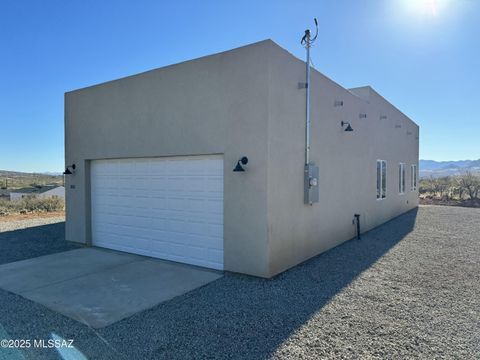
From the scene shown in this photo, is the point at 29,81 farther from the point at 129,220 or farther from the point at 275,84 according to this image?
the point at 275,84

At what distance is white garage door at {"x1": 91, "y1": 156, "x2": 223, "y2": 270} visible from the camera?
607cm

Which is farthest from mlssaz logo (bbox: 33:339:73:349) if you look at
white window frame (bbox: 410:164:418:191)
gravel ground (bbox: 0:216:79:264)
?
white window frame (bbox: 410:164:418:191)

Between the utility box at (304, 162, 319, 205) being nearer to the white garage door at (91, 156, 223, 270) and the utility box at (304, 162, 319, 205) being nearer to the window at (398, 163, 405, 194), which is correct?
the white garage door at (91, 156, 223, 270)

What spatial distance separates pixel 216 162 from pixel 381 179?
8165 millimetres

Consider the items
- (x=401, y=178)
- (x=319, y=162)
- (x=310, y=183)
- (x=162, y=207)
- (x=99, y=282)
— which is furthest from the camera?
(x=401, y=178)

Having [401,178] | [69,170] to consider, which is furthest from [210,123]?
[401,178]

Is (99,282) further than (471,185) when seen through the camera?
No

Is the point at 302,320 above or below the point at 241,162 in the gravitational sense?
below

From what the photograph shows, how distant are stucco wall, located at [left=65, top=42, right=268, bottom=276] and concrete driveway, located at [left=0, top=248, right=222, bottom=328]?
1.14m

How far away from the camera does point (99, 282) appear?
516 centimetres

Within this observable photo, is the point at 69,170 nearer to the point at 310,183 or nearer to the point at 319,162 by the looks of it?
the point at 310,183

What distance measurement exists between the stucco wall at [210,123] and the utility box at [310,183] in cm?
145

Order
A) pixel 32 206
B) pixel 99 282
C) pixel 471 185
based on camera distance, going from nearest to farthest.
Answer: pixel 99 282 → pixel 32 206 → pixel 471 185

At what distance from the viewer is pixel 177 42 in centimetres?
790
